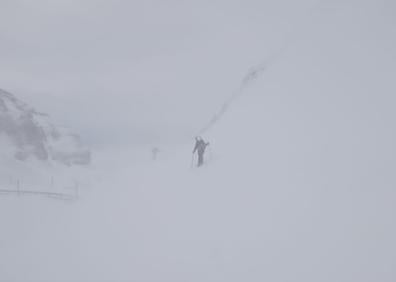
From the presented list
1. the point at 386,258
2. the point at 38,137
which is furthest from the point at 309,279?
the point at 38,137

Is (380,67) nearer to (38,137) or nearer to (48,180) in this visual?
(48,180)

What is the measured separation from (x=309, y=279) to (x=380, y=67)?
16.6m

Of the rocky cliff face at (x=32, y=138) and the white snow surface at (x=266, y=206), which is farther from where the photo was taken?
the rocky cliff face at (x=32, y=138)

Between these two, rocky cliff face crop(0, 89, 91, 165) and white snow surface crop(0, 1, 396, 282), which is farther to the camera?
rocky cliff face crop(0, 89, 91, 165)

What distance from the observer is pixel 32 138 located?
90.7m

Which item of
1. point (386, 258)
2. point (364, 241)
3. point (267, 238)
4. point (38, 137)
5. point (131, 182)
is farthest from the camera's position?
point (38, 137)

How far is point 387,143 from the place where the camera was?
1528cm

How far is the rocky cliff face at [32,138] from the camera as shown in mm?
84488

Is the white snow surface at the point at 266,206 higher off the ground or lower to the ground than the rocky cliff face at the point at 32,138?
lower

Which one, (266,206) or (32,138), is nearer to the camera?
(266,206)

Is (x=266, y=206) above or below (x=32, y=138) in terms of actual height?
below

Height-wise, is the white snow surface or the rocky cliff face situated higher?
the rocky cliff face

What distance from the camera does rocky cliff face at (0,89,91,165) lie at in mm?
84488

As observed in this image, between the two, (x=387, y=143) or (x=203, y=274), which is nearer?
(x=203, y=274)
